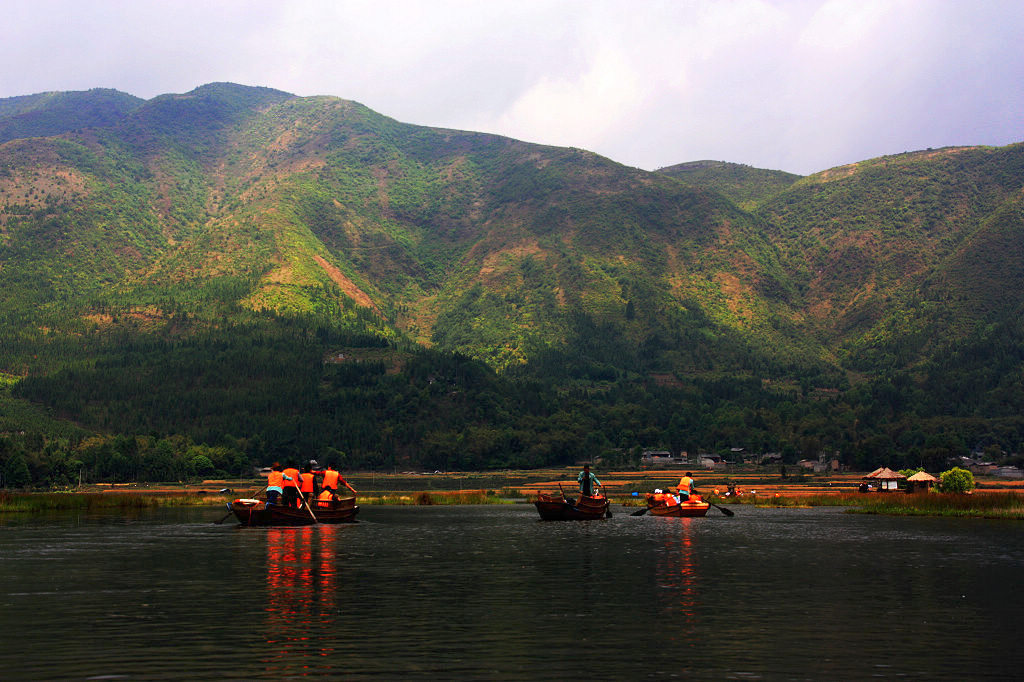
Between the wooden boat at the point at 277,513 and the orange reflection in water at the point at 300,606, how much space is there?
33.6 feet

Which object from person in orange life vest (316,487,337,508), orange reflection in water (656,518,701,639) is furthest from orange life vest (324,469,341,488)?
orange reflection in water (656,518,701,639)

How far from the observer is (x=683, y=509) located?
3669 inches

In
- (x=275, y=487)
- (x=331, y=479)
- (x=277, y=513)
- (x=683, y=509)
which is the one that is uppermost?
(x=331, y=479)

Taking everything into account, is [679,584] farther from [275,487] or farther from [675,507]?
[675,507]

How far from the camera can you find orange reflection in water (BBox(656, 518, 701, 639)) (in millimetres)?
32031

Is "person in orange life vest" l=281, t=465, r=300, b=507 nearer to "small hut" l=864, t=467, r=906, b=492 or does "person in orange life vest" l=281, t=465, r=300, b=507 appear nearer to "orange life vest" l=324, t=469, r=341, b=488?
"orange life vest" l=324, t=469, r=341, b=488

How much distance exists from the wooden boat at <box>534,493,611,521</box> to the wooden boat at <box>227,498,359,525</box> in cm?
1695

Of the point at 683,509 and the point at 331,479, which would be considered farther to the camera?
the point at 683,509

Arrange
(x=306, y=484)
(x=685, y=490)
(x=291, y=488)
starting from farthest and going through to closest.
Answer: (x=685, y=490), (x=306, y=484), (x=291, y=488)

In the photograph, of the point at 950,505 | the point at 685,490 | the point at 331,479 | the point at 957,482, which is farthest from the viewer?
the point at 957,482

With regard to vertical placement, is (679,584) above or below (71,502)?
below

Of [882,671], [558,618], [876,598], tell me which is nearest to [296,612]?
[558,618]

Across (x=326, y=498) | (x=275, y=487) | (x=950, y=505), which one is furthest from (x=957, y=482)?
(x=275, y=487)

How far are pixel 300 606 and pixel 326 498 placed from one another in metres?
43.4
